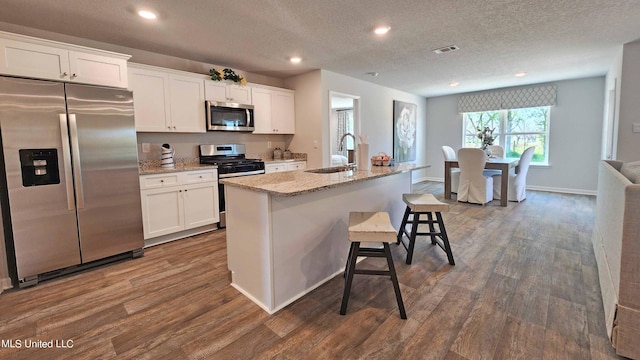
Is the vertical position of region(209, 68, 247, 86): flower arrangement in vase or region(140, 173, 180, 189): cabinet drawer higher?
region(209, 68, 247, 86): flower arrangement in vase

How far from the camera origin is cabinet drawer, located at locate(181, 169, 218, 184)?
352 cm

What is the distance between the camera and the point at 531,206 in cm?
490

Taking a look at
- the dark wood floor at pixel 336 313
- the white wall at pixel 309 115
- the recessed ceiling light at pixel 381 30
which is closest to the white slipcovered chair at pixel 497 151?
the dark wood floor at pixel 336 313

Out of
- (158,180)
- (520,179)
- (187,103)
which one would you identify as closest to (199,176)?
(158,180)

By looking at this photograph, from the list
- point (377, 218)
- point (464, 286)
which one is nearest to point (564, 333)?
point (464, 286)

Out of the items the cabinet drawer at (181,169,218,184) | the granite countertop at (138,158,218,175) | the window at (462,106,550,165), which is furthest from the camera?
the window at (462,106,550,165)

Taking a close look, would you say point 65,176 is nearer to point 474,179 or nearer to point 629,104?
point 474,179

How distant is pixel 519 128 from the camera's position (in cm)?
655

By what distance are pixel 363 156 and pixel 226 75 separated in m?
2.46

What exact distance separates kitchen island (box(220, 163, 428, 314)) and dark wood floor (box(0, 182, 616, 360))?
138 mm

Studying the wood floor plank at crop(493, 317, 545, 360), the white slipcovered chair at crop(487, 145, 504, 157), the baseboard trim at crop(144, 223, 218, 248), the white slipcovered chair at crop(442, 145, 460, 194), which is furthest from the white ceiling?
the wood floor plank at crop(493, 317, 545, 360)

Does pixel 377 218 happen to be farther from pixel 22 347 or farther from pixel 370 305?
pixel 22 347

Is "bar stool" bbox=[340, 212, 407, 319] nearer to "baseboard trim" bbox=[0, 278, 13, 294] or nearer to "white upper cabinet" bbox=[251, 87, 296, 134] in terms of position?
"baseboard trim" bbox=[0, 278, 13, 294]

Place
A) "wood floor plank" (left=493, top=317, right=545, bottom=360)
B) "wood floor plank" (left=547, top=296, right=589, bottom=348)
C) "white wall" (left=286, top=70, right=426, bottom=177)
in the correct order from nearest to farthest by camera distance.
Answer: "wood floor plank" (left=493, top=317, right=545, bottom=360), "wood floor plank" (left=547, top=296, right=589, bottom=348), "white wall" (left=286, top=70, right=426, bottom=177)
